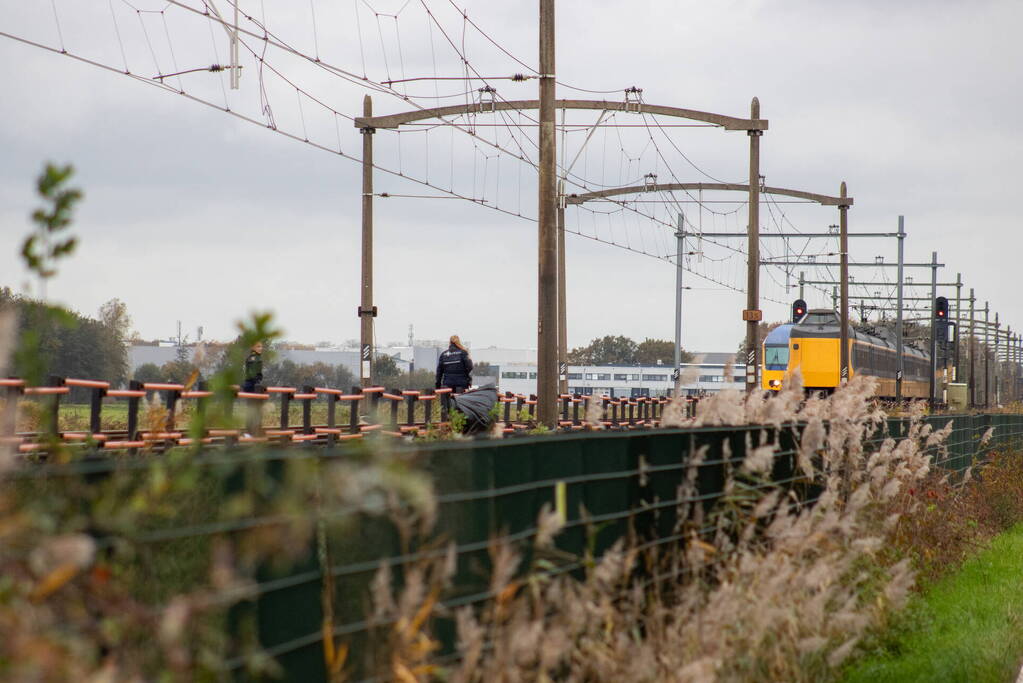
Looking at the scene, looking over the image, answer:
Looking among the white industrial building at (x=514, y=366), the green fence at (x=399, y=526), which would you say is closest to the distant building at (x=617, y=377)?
the white industrial building at (x=514, y=366)

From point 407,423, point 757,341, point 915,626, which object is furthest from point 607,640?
point 757,341

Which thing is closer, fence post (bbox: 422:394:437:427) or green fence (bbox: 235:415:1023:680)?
green fence (bbox: 235:415:1023:680)

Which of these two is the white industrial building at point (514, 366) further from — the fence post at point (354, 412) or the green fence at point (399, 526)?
the green fence at point (399, 526)

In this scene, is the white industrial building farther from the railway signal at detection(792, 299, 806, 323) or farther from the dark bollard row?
the dark bollard row

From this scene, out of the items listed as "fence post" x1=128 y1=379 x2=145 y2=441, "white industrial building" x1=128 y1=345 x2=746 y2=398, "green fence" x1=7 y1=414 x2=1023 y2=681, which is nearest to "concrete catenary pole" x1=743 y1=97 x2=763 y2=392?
"fence post" x1=128 y1=379 x2=145 y2=441

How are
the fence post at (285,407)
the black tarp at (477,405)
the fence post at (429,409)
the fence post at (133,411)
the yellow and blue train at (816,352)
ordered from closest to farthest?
the fence post at (133,411)
the black tarp at (477,405)
the fence post at (285,407)
the fence post at (429,409)
the yellow and blue train at (816,352)

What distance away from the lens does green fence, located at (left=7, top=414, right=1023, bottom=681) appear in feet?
11.6

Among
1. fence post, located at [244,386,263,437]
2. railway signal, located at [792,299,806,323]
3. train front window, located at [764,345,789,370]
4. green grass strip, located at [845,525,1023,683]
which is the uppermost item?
railway signal, located at [792,299,806,323]

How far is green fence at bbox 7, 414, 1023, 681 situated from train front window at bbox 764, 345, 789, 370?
133 ft

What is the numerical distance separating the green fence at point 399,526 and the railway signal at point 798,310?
35.1 meters

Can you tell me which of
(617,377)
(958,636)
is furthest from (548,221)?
(617,377)

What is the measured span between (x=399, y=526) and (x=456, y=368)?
64.5ft

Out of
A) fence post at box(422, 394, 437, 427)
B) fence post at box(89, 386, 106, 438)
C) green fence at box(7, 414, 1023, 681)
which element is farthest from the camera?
fence post at box(422, 394, 437, 427)

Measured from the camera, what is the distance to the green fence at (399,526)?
353 centimetres
